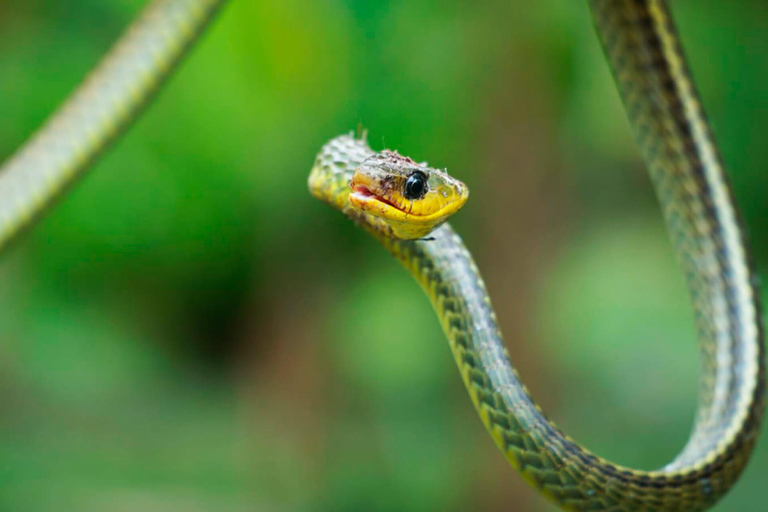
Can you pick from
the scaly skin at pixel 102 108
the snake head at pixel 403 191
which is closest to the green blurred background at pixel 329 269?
the scaly skin at pixel 102 108

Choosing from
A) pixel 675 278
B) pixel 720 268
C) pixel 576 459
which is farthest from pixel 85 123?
pixel 675 278

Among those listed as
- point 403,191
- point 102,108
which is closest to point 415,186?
point 403,191

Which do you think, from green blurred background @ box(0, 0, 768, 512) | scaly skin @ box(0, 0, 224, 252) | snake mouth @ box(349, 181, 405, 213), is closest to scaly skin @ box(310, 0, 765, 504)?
snake mouth @ box(349, 181, 405, 213)

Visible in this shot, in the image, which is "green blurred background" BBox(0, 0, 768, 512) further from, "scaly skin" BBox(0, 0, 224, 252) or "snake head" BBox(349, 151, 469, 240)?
"snake head" BBox(349, 151, 469, 240)

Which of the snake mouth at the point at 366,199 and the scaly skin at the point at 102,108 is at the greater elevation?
the scaly skin at the point at 102,108

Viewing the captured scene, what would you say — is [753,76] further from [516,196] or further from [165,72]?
[165,72]

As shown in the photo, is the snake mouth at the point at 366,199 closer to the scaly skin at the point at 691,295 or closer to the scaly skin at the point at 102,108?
the scaly skin at the point at 691,295
